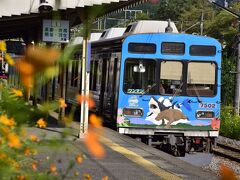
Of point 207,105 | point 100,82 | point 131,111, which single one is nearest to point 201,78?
point 207,105

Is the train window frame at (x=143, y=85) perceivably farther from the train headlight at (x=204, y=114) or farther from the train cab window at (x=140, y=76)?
the train headlight at (x=204, y=114)

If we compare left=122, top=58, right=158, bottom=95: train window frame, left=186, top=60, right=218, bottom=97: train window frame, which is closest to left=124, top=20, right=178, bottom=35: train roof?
left=122, top=58, right=158, bottom=95: train window frame

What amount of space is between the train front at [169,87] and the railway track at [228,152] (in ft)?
4.28

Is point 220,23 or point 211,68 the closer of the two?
point 211,68

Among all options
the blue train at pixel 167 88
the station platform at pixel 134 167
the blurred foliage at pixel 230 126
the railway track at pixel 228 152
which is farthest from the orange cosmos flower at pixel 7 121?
the blurred foliage at pixel 230 126

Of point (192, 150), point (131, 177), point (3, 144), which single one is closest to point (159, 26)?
point (192, 150)

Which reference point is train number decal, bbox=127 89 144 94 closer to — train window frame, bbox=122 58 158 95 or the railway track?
train window frame, bbox=122 58 158 95

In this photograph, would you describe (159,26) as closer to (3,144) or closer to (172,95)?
(172,95)

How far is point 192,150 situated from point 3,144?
465 inches

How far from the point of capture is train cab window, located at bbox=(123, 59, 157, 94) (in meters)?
12.5

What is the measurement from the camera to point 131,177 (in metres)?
7.33

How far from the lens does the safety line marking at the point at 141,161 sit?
762 centimetres

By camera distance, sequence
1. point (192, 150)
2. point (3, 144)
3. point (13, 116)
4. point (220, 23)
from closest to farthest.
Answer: point (13, 116) → point (3, 144) → point (192, 150) → point (220, 23)

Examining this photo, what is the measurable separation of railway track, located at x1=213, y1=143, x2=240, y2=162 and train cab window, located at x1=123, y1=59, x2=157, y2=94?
9.50 feet
